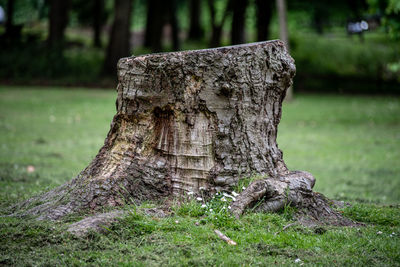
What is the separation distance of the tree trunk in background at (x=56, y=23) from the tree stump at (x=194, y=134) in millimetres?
23901

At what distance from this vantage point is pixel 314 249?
3396 mm

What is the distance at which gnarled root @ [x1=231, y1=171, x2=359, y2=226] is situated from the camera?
12.6ft

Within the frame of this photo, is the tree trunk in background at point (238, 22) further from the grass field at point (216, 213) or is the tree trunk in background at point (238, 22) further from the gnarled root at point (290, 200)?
the gnarled root at point (290, 200)

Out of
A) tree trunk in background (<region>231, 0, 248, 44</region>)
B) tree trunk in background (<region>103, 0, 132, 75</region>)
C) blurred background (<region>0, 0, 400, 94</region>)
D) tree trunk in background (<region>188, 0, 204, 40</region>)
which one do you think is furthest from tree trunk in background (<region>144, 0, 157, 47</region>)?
tree trunk in background (<region>231, 0, 248, 44</region>)

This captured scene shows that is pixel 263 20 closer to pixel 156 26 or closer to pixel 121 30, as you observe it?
pixel 156 26

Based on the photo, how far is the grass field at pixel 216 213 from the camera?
10.5ft

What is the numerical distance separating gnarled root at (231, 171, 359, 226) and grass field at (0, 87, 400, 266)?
0.40 ft

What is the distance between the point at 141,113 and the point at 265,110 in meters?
1.14

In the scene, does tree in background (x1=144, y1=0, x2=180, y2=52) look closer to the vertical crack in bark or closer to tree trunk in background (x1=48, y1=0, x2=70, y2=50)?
tree trunk in background (x1=48, y1=0, x2=70, y2=50)

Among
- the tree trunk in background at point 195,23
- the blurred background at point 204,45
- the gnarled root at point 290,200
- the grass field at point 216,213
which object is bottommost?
the grass field at point 216,213

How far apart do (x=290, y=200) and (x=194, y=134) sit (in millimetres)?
1023

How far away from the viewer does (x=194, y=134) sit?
158 inches

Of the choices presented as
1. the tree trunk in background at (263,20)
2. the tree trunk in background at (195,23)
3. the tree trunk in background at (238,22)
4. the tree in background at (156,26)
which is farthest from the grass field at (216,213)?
the tree trunk in background at (195,23)

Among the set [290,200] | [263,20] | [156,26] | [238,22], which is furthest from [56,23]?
[290,200]
